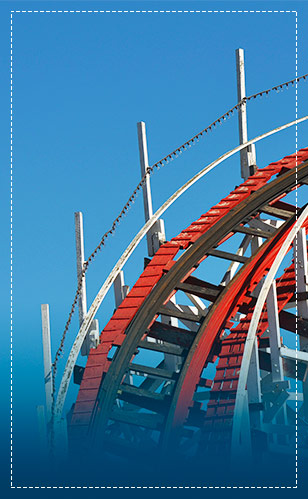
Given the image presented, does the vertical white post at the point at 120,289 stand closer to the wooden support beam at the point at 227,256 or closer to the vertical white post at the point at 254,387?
the wooden support beam at the point at 227,256

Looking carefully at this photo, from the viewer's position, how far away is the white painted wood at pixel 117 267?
18.7 meters

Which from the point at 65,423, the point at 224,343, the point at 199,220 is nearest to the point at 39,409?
the point at 65,423

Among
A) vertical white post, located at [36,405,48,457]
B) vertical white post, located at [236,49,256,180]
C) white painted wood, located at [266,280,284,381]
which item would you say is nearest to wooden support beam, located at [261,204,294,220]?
vertical white post, located at [236,49,256,180]

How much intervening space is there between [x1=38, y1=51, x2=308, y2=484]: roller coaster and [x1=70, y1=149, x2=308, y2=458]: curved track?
28mm

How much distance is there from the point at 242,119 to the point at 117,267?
257 inches

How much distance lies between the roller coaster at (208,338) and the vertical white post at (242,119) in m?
0.03

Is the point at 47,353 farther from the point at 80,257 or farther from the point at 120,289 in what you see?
the point at 120,289

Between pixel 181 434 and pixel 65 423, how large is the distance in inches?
94.1

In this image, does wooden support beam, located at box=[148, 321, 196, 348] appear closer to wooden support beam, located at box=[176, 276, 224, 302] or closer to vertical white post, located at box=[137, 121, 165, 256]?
wooden support beam, located at box=[176, 276, 224, 302]

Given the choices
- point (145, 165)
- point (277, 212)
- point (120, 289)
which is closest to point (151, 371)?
point (120, 289)

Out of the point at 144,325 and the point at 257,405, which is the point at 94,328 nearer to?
the point at 144,325

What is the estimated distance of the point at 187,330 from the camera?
20.5 meters

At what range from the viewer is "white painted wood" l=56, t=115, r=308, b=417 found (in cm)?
1873

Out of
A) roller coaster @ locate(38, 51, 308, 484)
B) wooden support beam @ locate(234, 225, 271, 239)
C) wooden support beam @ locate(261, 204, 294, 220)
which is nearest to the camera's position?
roller coaster @ locate(38, 51, 308, 484)
